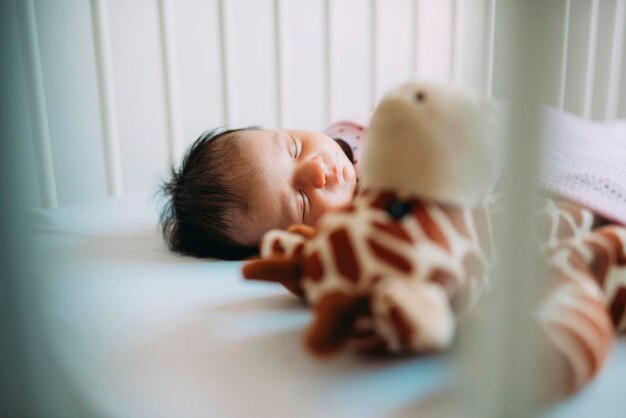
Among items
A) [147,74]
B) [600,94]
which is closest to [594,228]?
[147,74]

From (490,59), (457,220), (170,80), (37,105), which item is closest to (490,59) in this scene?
(490,59)

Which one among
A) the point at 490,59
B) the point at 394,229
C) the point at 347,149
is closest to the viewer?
the point at 490,59

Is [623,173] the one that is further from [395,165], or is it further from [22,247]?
[22,247]

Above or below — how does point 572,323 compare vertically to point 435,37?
below

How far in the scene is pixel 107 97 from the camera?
1010 millimetres

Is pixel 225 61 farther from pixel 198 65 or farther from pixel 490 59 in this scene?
pixel 490 59

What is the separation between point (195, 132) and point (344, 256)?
2.79 ft

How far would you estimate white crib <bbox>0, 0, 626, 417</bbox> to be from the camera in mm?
329

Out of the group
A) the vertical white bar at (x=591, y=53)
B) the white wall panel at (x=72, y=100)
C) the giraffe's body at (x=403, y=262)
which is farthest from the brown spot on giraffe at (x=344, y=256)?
the vertical white bar at (x=591, y=53)

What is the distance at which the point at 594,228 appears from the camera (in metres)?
0.44

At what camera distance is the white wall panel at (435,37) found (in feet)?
3.92

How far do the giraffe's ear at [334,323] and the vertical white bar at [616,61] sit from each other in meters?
1.19

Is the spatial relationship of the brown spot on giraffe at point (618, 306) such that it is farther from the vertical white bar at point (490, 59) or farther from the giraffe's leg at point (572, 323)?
the vertical white bar at point (490, 59)

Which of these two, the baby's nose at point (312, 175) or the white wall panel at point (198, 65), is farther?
the white wall panel at point (198, 65)
